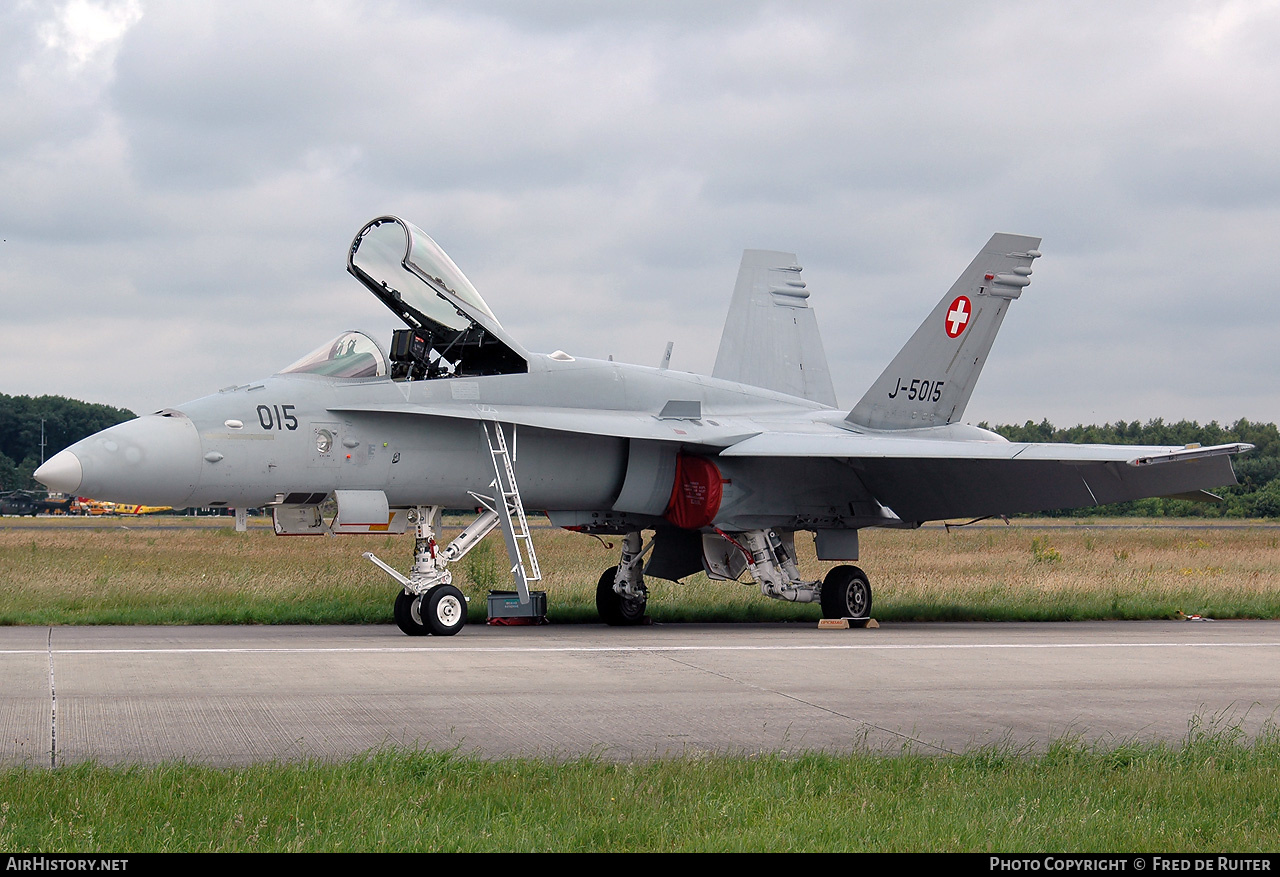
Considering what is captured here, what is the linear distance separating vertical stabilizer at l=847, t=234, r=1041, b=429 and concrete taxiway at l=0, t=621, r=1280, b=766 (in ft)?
14.7

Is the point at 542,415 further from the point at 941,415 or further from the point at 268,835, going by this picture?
the point at 268,835

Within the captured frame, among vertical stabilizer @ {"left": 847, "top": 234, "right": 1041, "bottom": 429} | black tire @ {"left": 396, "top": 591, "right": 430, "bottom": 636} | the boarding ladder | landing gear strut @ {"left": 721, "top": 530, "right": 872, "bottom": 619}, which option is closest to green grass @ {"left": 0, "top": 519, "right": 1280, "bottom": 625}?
landing gear strut @ {"left": 721, "top": 530, "right": 872, "bottom": 619}

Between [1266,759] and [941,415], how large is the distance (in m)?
11.2

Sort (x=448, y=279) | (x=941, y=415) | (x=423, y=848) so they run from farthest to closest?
(x=941, y=415) < (x=448, y=279) < (x=423, y=848)

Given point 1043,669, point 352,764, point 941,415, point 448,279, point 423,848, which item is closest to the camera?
point 423,848

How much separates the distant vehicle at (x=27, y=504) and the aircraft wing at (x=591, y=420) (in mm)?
78351

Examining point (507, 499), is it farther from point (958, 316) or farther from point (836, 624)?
point (958, 316)

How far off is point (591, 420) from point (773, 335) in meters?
5.73

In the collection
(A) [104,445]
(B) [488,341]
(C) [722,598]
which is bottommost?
(C) [722,598]

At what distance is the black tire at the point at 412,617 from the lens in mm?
12492

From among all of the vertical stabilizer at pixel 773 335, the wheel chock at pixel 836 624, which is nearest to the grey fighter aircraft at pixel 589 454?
the wheel chock at pixel 836 624

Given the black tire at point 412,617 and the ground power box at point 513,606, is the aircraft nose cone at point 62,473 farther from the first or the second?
the ground power box at point 513,606

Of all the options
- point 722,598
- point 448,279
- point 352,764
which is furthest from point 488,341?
point 352,764

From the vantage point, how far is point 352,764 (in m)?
5.60
